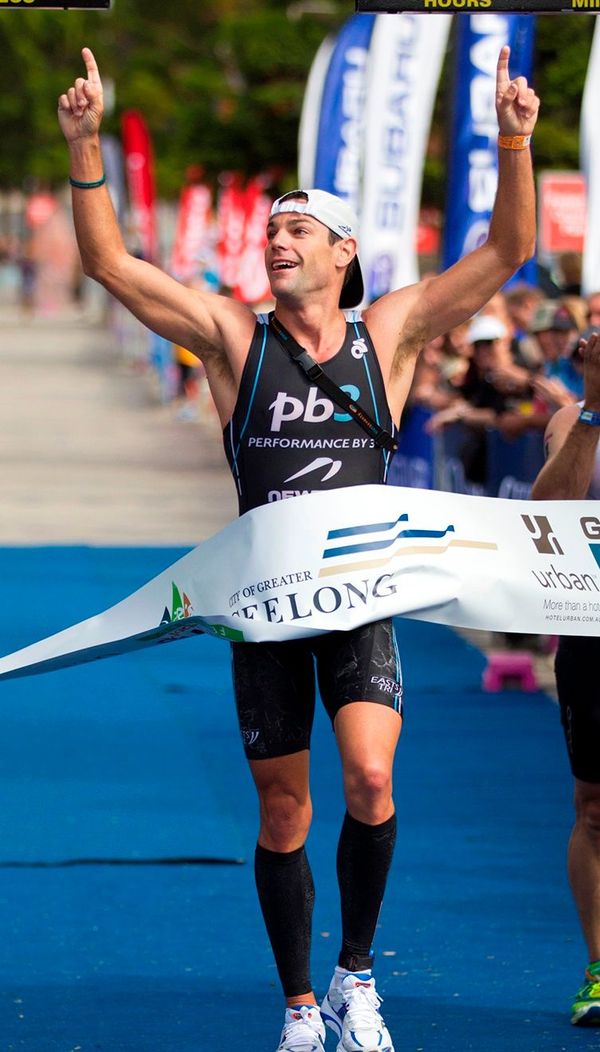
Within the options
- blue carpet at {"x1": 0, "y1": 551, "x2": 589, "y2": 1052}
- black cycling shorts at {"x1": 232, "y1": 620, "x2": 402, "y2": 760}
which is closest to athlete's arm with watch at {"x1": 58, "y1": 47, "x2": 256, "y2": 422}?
black cycling shorts at {"x1": 232, "y1": 620, "x2": 402, "y2": 760}

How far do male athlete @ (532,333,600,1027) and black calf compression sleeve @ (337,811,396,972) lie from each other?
0.68 m

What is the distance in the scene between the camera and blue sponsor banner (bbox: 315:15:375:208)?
60.8ft

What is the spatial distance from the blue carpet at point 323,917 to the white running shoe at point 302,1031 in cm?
26

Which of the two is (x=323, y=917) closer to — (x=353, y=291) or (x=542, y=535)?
(x=542, y=535)

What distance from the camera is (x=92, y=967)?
19.1ft

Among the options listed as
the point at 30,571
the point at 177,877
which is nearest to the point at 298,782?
the point at 177,877

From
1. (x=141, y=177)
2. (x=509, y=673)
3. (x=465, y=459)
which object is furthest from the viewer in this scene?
(x=141, y=177)

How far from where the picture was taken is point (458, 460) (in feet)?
44.7

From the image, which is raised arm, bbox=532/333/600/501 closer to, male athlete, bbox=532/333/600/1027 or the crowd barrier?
male athlete, bbox=532/333/600/1027

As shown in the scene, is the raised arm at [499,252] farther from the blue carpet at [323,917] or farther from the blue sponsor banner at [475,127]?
the blue sponsor banner at [475,127]

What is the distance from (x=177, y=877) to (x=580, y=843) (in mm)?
1839

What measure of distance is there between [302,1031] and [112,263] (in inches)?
76.3

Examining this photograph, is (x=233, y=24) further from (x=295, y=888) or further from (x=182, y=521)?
(x=295, y=888)

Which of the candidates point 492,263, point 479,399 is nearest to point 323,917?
point 492,263
